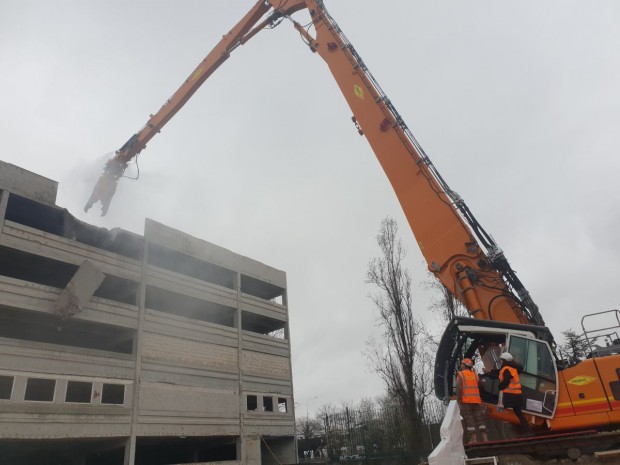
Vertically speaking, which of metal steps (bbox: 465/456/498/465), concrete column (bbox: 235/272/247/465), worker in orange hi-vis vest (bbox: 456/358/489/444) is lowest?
metal steps (bbox: 465/456/498/465)

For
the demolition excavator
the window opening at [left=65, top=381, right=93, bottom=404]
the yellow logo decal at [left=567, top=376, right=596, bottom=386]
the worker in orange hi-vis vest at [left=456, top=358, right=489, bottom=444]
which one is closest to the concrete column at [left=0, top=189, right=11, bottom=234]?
the window opening at [left=65, top=381, right=93, bottom=404]

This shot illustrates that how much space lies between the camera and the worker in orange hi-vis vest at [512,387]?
7.32 metres

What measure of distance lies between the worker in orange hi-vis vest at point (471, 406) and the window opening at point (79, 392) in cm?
1827

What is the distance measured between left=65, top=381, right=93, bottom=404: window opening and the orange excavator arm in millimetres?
17170

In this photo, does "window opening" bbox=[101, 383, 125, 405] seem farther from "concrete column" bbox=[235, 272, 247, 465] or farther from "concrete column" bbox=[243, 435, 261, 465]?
"concrete column" bbox=[243, 435, 261, 465]

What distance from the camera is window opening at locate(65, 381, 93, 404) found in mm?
20047

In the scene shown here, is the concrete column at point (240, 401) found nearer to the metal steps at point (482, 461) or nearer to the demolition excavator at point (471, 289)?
the demolition excavator at point (471, 289)

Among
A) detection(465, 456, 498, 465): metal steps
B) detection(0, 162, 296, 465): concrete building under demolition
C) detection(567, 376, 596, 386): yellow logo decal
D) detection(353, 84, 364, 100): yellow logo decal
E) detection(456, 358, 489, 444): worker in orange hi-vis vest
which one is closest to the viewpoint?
detection(465, 456, 498, 465): metal steps

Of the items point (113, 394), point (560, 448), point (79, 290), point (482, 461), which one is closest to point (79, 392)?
point (113, 394)

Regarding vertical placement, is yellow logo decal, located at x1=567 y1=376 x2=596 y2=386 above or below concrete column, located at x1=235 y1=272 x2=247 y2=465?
below

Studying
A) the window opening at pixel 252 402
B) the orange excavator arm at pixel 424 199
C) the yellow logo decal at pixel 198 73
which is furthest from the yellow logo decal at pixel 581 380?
the window opening at pixel 252 402

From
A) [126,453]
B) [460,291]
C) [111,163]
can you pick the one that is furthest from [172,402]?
[460,291]

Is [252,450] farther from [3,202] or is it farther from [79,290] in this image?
[3,202]

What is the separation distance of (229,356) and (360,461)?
11279 mm
